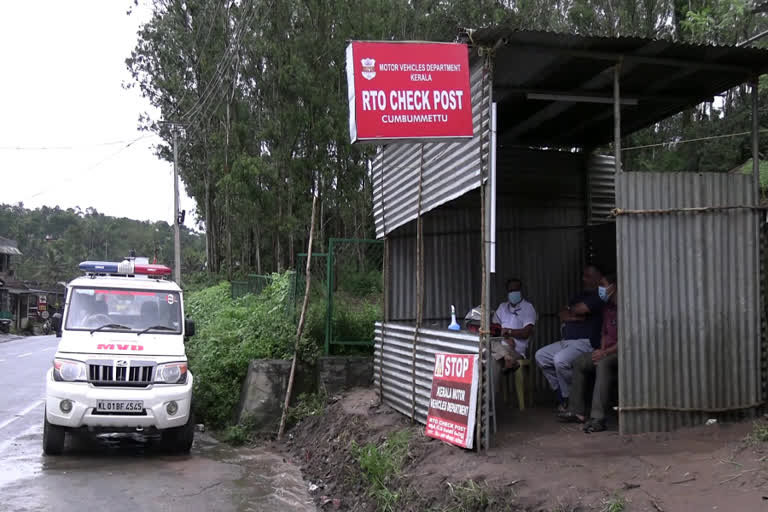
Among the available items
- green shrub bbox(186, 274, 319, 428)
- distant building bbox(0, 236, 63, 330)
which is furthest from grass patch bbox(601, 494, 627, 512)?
distant building bbox(0, 236, 63, 330)

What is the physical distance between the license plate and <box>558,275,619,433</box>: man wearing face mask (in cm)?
491

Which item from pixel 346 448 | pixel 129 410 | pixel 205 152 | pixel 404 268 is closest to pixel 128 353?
pixel 129 410

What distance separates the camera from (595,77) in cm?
738

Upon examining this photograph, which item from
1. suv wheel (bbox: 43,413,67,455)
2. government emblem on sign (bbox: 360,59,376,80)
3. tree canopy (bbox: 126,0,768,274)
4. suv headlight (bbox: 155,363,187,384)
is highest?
tree canopy (bbox: 126,0,768,274)

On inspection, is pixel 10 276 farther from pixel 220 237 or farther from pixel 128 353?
pixel 128 353

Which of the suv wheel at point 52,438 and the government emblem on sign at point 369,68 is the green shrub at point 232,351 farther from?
the government emblem on sign at point 369,68

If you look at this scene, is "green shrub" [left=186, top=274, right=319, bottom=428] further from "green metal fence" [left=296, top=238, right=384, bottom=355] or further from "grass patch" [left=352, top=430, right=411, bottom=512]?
"grass patch" [left=352, top=430, right=411, bottom=512]

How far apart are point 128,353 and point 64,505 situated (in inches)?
94.6

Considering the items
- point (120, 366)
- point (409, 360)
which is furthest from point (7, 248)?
point (409, 360)

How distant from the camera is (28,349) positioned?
28.3m

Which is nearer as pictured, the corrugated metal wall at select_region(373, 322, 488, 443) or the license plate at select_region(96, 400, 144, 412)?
the corrugated metal wall at select_region(373, 322, 488, 443)

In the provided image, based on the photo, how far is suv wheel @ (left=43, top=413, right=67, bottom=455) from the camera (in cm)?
869

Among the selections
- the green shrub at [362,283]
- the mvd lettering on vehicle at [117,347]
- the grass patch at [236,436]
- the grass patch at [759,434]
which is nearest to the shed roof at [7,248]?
the green shrub at [362,283]

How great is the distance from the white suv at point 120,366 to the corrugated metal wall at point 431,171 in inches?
129
